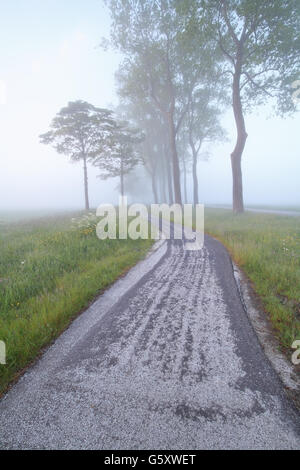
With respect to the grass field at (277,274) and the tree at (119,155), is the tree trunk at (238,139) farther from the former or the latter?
the tree at (119,155)

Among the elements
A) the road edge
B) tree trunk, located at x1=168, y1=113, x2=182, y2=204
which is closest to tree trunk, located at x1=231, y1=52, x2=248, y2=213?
tree trunk, located at x1=168, y1=113, x2=182, y2=204

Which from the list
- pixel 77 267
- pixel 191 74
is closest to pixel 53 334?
pixel 77 267

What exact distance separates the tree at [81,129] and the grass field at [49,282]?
45.2ft

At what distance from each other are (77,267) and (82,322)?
91.4 inches

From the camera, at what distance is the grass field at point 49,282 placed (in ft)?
7.74

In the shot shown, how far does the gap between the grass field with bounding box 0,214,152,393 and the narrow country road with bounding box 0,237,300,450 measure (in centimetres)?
26

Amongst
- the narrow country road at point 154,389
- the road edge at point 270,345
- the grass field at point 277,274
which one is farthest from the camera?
the grass field at point 277,274

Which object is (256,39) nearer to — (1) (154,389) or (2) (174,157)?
(2) (174,157)

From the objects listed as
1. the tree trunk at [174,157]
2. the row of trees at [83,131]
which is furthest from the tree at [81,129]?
the tree trunk at [174,157]

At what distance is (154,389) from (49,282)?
3.19 m

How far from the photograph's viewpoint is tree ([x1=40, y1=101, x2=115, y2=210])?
16906 mm

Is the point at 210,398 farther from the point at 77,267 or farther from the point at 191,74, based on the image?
the point at 191,74

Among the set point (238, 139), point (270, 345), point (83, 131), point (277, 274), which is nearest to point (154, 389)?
point (270, 345)

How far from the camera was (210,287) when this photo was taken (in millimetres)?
3574
